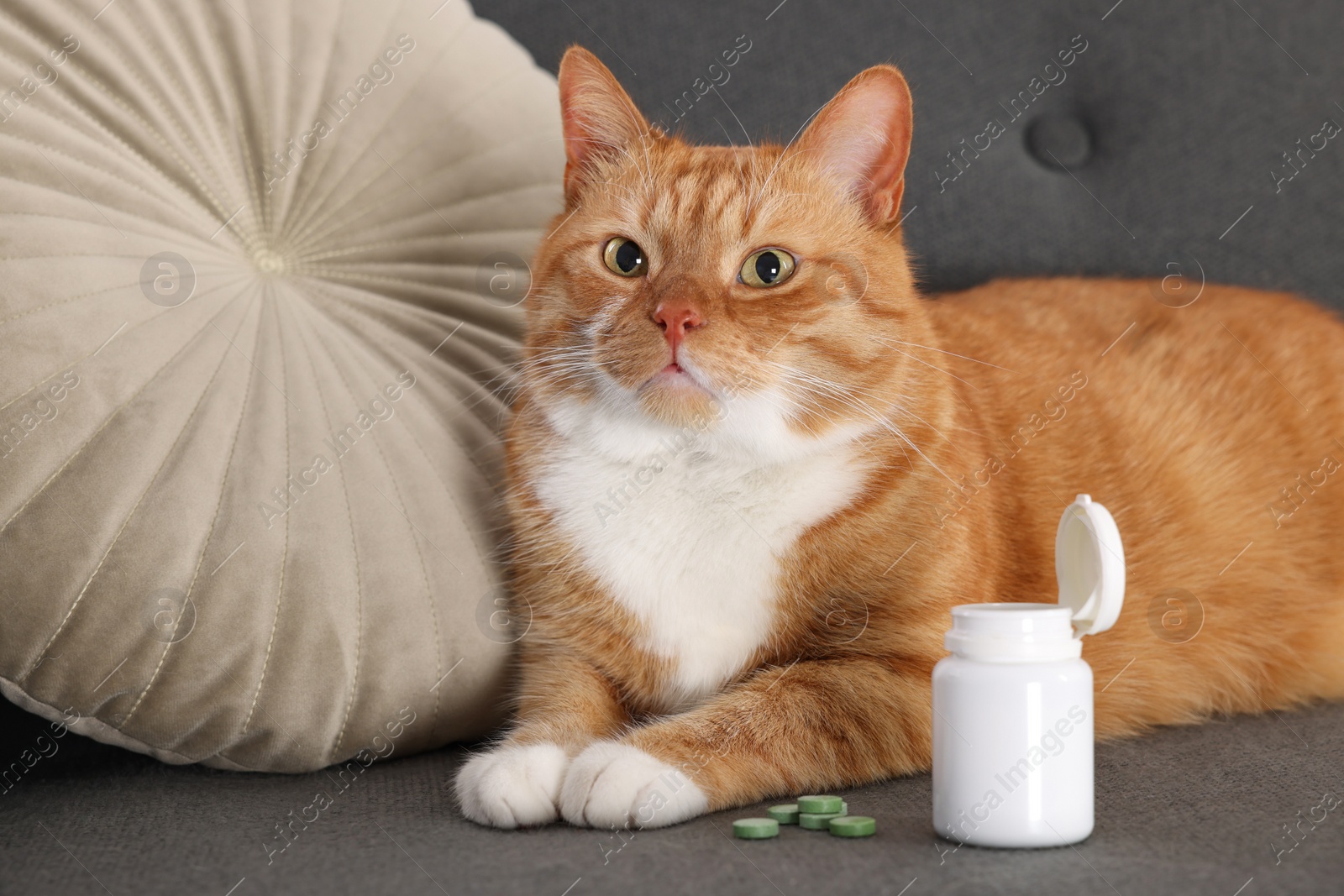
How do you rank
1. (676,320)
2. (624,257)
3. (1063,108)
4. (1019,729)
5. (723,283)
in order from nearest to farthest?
1. (1019,729)
2. (676,320)
3. (723,283)
4. (624,257)
5. (1063,108)

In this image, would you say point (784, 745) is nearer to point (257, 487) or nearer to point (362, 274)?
point (257, 487)

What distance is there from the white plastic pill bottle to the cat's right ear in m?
0.93

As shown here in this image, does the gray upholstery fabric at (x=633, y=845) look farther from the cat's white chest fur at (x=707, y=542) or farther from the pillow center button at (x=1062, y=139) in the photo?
the pillow center button at (x=1062, y=139)

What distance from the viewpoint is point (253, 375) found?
1605 mm

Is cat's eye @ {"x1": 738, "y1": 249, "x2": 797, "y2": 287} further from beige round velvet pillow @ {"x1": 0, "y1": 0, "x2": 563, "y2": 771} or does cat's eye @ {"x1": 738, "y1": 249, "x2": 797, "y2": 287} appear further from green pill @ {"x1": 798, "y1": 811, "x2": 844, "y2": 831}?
green pill @ {"x1": 798, "y1": 811, "x2": 844, "y2": 831}

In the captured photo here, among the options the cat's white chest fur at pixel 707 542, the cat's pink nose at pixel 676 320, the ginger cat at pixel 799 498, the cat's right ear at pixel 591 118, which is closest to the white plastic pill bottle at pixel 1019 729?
the ginger cat at pixel 799 498

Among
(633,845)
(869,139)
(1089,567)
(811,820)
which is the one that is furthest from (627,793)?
(869,139)

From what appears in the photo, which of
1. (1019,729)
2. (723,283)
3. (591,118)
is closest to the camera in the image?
(1019,729)

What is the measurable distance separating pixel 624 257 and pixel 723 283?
180 millimetres

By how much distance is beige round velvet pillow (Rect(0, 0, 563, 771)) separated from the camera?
1.41 metres

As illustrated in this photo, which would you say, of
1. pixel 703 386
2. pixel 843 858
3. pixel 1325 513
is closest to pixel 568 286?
pixel 703 386

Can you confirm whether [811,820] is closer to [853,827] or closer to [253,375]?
[853,827]

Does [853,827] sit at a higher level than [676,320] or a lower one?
lower

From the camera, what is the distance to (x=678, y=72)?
2391 millimetres
